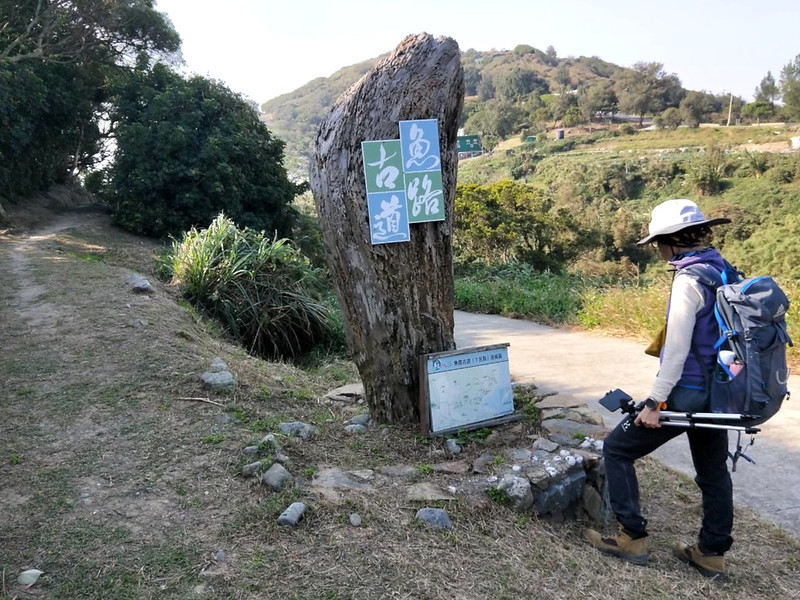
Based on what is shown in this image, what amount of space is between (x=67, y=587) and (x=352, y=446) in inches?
60.8

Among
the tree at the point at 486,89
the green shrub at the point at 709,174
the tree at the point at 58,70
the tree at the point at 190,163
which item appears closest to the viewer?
the tree at the point at 58,70

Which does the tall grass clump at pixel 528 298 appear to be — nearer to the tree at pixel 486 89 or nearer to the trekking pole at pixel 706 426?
the trekking pole at pixel 706 426

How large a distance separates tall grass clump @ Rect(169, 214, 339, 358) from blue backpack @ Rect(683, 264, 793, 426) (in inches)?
210

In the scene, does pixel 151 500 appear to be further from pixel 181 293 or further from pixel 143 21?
pixel 143 21

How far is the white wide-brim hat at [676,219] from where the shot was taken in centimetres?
243

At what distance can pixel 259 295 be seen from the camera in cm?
727

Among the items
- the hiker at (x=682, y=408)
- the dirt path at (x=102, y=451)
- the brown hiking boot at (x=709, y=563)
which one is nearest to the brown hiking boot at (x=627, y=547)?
the hiker at (x=682, y=408)

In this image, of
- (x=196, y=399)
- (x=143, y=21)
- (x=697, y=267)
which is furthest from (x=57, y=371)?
(x=143, y=21)

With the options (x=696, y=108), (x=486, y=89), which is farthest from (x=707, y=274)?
(x=486, y=89)

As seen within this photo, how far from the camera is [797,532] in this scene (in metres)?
3.05

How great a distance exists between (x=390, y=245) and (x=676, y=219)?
1.45 metres

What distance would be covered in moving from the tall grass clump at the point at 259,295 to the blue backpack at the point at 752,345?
210 inches

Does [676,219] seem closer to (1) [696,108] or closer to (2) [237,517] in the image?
(2) [237,517]

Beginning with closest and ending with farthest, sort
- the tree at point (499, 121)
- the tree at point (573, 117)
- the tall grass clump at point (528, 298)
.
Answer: the tall grass clump at point (528, 298) < the tree at point (573, 117) < the tree at point (499, 121)
